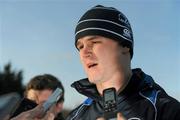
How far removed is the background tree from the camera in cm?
2723

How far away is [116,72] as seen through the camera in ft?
10.4

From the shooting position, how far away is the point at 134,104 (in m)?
3.14

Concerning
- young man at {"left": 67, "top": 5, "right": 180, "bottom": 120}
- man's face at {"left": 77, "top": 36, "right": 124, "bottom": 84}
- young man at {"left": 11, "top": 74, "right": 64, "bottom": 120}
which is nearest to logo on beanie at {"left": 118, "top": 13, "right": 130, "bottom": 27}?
young man at {"left": 67, "top": 5, "right": 180, "bottom": 120}

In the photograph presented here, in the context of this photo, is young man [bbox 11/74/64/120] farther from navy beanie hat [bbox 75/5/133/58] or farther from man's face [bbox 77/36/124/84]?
man's face [bbox 77/36/124/84]

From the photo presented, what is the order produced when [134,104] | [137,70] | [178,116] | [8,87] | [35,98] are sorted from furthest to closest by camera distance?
[8,87]
[35,98]
[137,70]
[134,104]
[178,116]

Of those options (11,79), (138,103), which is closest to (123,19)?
(138,103)

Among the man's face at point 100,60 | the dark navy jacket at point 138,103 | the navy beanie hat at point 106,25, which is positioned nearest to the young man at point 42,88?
the dark navy jacket at point 138,103

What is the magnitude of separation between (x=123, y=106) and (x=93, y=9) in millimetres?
741

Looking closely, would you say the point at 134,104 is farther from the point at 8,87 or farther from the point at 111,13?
the point at 8,87

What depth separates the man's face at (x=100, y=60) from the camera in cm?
313

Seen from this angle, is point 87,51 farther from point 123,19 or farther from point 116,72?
point 123,19

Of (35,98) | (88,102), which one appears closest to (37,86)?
(35,98)

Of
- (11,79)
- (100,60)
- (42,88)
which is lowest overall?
(11,79)

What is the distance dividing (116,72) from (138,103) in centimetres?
23
